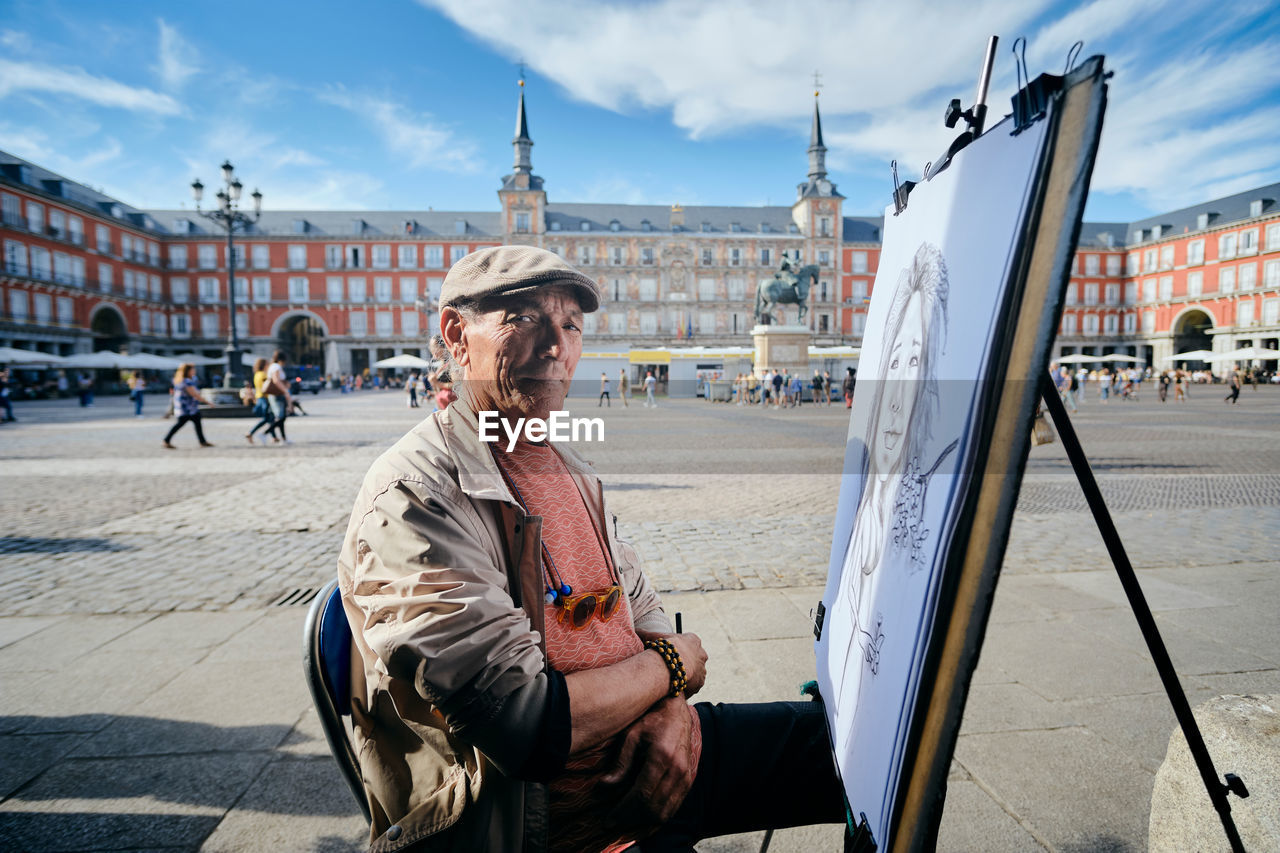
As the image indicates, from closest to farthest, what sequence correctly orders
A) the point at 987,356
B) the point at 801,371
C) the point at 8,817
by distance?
the point at 987,356
the point at 8,817
the point at 801,371

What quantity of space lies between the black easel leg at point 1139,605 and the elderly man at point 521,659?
69cm

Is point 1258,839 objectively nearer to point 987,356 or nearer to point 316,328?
point 987,356

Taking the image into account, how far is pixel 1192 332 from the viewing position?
5428cm

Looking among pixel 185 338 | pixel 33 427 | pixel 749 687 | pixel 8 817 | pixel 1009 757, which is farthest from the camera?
pixel 185 338

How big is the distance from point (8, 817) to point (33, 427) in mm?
19402

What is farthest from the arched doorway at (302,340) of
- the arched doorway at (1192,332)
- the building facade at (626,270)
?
the arched doorway at (1192,332)

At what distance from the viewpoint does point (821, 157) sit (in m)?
59.0

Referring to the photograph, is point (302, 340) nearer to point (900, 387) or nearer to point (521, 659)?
point (521, 659)

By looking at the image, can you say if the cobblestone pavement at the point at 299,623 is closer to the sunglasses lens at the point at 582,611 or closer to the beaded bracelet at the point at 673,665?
the beaded bracelet at the point at 673,665

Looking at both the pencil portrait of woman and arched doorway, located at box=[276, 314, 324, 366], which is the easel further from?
arched doorway, located at box=[276, 314, 324, 366]

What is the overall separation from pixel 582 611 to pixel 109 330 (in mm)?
60649

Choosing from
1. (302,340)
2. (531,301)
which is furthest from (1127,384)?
(302,340)

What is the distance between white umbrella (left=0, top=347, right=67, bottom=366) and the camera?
27750 mm

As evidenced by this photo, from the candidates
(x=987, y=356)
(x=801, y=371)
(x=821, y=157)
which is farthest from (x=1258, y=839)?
(x=821, y=157)
